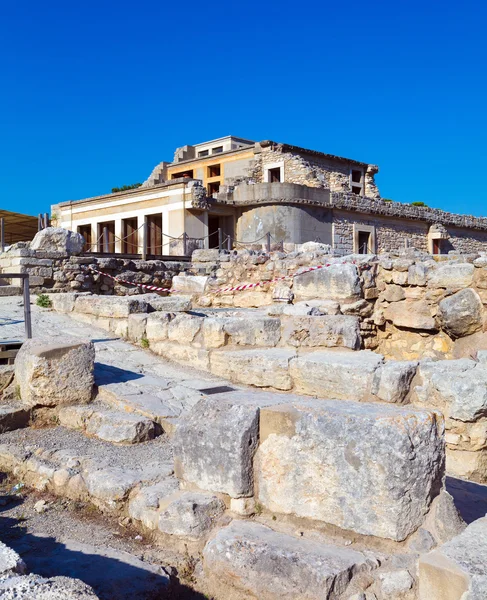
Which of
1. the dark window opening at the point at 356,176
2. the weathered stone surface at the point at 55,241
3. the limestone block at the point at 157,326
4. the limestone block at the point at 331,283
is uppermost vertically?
the dark window opening at the point at 356,176

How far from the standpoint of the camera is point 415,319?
7766 millimetres

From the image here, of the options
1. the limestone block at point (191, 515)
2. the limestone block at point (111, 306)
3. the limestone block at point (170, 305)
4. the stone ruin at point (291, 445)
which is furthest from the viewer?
the limestone block at point (170, 305)

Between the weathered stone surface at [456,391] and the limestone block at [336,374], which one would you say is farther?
the limestone block at [336,374]

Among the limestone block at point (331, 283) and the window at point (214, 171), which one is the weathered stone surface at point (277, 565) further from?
the window at point (214, 171)

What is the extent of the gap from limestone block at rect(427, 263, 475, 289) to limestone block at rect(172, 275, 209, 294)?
5.63m

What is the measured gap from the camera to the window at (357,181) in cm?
3036

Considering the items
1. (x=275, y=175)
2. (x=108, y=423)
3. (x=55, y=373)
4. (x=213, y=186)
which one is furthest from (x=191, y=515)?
(x=213, y=186)

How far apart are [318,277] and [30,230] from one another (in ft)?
51.5

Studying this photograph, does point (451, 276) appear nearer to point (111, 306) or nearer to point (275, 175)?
point (111, 306)

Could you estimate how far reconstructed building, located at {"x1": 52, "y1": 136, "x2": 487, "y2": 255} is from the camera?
2347cm

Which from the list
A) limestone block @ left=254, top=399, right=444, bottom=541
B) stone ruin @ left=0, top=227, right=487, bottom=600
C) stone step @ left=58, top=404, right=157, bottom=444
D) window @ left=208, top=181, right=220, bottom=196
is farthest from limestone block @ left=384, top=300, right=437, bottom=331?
window @ left=208, top=181, right=220, bottom=196

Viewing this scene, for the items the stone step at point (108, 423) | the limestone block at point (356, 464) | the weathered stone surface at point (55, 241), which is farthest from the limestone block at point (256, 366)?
the weathered stone surface at point (55, 241)

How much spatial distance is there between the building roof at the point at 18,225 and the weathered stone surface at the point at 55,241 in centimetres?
728

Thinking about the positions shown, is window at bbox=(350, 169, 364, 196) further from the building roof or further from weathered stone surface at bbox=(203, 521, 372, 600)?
weathered stone surface at bbox=(203, 521, 372, 600)
